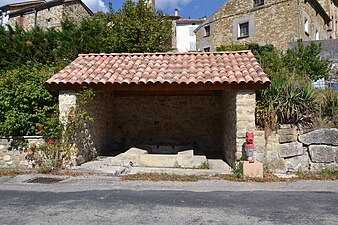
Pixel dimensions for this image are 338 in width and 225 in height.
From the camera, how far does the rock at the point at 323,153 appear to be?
766cm

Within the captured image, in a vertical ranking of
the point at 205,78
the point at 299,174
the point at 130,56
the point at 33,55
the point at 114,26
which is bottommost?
the point at 299,174

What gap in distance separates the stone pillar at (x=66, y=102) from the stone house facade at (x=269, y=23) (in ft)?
63.0

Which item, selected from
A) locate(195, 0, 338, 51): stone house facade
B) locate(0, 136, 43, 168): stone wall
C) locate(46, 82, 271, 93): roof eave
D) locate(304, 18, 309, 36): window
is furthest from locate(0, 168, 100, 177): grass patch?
locate(304, 18, 309, 36): window

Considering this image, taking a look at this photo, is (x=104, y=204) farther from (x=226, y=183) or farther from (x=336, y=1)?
(x=336, y=1)

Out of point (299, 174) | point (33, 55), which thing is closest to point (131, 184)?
point (299, 174)

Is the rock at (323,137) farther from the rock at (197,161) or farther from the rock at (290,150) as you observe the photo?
the rock at (197,161)

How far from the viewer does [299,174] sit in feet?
24.4

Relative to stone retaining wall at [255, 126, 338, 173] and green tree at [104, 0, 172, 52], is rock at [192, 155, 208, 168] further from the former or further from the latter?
green tree at [104, 0, 172, 52]

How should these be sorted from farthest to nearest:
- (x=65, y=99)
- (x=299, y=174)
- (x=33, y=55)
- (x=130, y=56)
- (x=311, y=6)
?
(x=311, y=6)
(x=33, y=55)
(x=130, y=56)
(x=65, y=99)
(x=299, y=174)

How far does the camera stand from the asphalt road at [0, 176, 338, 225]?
4.05 metres

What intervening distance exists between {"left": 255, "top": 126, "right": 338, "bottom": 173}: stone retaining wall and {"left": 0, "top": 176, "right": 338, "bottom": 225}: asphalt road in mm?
1197

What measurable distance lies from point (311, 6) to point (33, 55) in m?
22.1

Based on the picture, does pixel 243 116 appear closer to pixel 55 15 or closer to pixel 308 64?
pixel 308 64

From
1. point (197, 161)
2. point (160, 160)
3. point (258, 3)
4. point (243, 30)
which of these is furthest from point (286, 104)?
point (258, 3)
